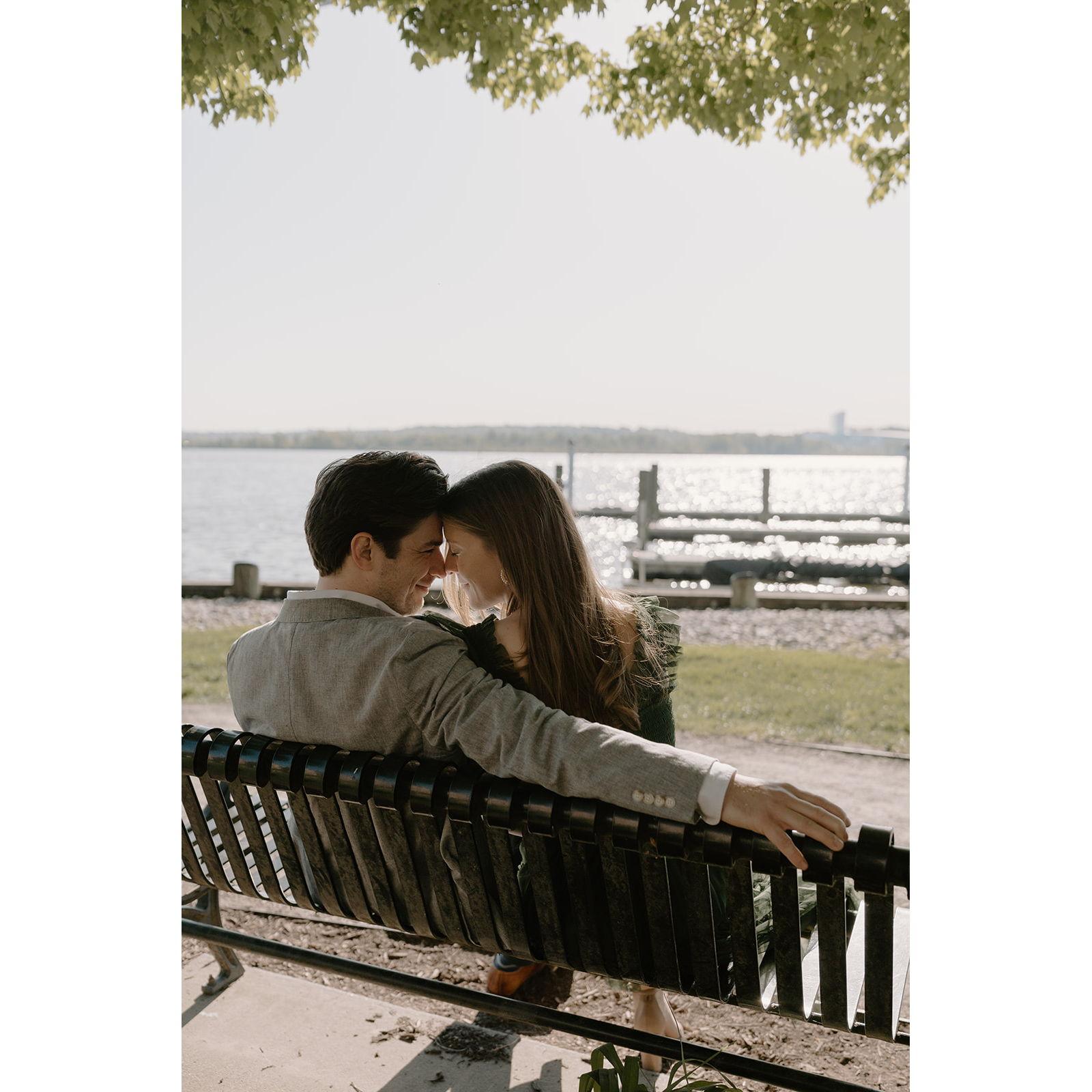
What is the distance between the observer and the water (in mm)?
19838

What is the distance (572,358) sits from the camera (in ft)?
260

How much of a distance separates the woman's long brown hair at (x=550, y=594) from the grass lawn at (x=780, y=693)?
11.9 ft

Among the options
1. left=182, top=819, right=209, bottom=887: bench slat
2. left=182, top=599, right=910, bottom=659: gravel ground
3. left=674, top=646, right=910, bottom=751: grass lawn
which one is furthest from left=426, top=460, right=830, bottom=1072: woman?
left=182, top=599, right=910, bottom=659: gravel ground

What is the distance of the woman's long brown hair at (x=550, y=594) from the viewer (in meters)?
1.90

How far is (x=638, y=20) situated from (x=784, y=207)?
2414 inches

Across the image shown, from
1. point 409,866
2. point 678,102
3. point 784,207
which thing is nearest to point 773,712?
point 678,102

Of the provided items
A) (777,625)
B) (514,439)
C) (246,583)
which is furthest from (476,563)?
(514,439)

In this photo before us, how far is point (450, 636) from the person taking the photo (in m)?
1.79

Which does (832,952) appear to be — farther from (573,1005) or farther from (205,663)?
(205,663)
